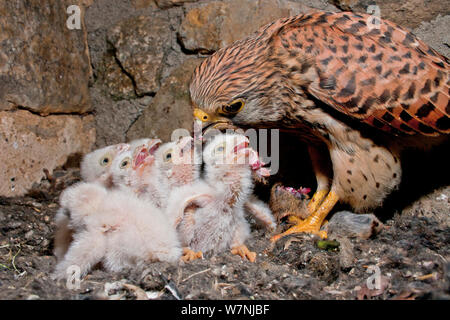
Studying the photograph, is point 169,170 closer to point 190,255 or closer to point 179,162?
point 179,162

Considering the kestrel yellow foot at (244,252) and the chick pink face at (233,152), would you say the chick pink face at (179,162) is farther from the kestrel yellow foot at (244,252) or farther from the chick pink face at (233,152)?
the kestrel yellow foot at (244,252)

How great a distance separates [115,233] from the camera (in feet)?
7.21

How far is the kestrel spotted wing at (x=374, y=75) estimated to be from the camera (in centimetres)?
233

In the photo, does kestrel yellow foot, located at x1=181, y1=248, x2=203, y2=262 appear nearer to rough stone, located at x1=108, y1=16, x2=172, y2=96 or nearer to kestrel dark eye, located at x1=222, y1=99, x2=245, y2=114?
kestrel dark eye, located at x1=222, y1=99, x2=245, y2=114

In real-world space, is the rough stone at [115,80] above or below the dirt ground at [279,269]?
above

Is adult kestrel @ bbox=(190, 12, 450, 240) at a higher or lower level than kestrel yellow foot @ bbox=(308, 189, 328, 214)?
higher

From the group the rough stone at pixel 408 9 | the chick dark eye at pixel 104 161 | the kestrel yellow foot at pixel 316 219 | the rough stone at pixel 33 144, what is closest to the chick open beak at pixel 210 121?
the chick dark eye at pixel 104 161

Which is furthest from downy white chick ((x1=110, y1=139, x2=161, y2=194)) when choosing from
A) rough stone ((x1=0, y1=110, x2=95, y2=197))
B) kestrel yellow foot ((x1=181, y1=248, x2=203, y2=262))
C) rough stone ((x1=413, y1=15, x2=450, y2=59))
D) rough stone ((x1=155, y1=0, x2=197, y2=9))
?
rough stone ((x1=413, y1=15, x2=450, y2=59))

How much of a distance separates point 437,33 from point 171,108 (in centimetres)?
176

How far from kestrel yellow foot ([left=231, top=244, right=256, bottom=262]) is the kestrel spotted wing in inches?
34.5

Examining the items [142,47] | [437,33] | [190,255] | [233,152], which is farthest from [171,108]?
[437,33]

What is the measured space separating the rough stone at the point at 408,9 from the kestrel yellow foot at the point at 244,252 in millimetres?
1634

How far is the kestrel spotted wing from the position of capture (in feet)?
7.66
